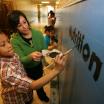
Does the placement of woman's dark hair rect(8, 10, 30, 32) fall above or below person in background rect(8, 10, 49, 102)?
above

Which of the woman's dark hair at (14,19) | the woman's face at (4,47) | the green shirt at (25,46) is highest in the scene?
the woman's dark hair at (14,19)

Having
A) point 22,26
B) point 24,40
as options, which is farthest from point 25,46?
point 22,26

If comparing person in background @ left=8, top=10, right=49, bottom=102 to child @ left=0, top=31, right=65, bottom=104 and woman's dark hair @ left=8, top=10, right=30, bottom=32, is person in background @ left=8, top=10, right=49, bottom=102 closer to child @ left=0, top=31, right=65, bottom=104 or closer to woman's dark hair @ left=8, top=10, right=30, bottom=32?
woman's dark hair @ left=8, top=10, right=30, bottom=32

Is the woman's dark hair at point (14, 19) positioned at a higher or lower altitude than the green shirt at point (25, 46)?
higher

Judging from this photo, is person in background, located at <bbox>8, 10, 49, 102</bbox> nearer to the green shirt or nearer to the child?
the green shirt

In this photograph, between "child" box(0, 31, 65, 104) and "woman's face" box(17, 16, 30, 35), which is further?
"woman's face" box(17, 16, 30, 35)

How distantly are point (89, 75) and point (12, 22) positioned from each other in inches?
39.4

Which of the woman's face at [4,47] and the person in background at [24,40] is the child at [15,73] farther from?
the person in background at [24,40]

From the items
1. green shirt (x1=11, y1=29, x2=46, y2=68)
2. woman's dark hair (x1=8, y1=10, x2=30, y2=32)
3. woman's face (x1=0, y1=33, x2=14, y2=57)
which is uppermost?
woman's dark hair (x1=8, y1=10, x2=30, y2=32)

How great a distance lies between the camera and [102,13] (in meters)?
0.64

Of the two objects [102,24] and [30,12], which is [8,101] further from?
[30,12]

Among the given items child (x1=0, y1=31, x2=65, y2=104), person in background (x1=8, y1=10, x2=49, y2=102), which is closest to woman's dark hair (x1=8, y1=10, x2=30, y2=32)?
person in background (x1=8, y1=10, x2=49, y2=102)

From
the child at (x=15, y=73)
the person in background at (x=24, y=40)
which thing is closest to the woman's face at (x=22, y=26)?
the person in background at (x=24, y=40)

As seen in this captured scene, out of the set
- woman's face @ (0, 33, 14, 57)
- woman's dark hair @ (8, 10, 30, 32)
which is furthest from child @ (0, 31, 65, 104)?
woman's dark hair @ (8, 10, 30, 32)
